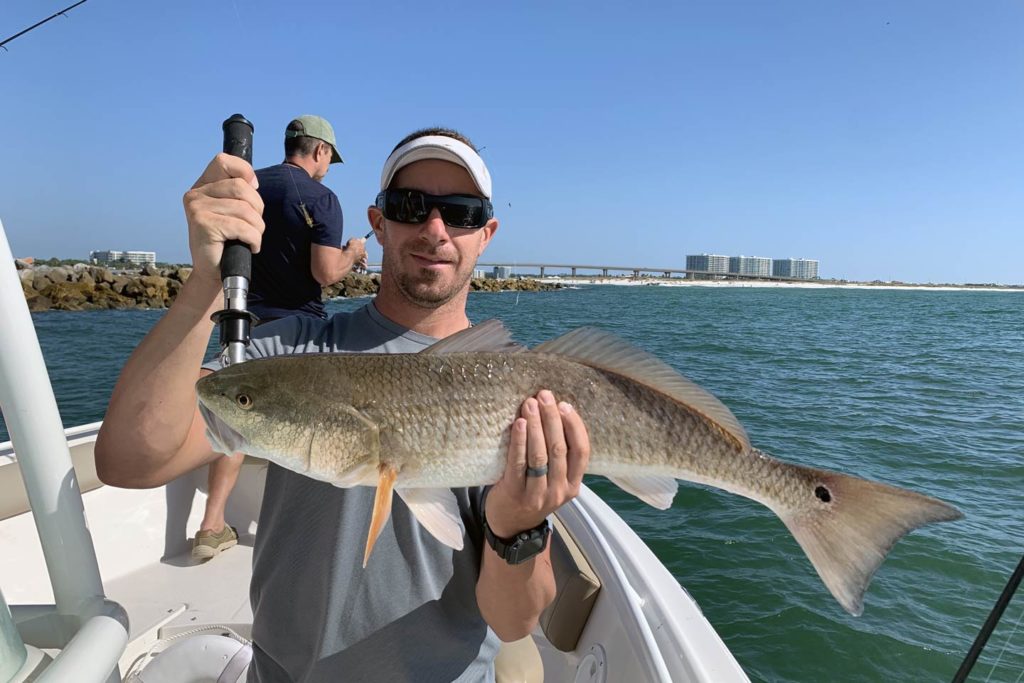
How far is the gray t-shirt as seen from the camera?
219cm

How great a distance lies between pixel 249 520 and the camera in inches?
217

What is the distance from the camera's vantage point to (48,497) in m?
1.50

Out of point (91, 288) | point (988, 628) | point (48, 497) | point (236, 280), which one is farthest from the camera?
point (91, 288)

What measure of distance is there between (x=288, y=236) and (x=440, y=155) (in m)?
2.35

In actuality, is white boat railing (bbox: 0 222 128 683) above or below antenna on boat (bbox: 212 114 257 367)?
below

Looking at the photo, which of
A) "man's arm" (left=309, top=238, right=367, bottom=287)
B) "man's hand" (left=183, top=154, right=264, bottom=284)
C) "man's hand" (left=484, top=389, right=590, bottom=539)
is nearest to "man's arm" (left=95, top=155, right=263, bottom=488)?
"man's hand" (left=183, top=154, right=264, bottom=284)

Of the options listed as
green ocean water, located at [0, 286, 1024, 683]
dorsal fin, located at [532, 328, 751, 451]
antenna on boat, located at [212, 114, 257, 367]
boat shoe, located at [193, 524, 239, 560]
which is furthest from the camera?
green ocean water, located at [0, 286, 1024, 683]

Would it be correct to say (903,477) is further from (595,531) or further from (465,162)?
(465,162)

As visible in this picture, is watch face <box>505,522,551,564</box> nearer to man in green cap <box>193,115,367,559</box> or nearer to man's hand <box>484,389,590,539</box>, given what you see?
man's hand <box>484,389,590,539</box>

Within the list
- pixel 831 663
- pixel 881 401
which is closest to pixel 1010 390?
pixel 881 401

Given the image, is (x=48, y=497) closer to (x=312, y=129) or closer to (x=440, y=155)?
(x=440, y=155)

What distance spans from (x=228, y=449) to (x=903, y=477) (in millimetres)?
10782

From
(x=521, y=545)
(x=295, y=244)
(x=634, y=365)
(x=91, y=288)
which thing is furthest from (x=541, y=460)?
(x=91, y=288)

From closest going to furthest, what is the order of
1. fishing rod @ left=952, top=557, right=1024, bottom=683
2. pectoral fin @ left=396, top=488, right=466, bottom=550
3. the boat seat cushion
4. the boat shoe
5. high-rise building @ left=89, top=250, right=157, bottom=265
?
pectoral fin @ left=396, top=488, right=466, bottom=550
fishing rod @ left=952, top=557, right=1024, bottom=683
the boat seat cushion
the boat shoe
high-rise building @ left=89, top=250, right=157, bottom=265
